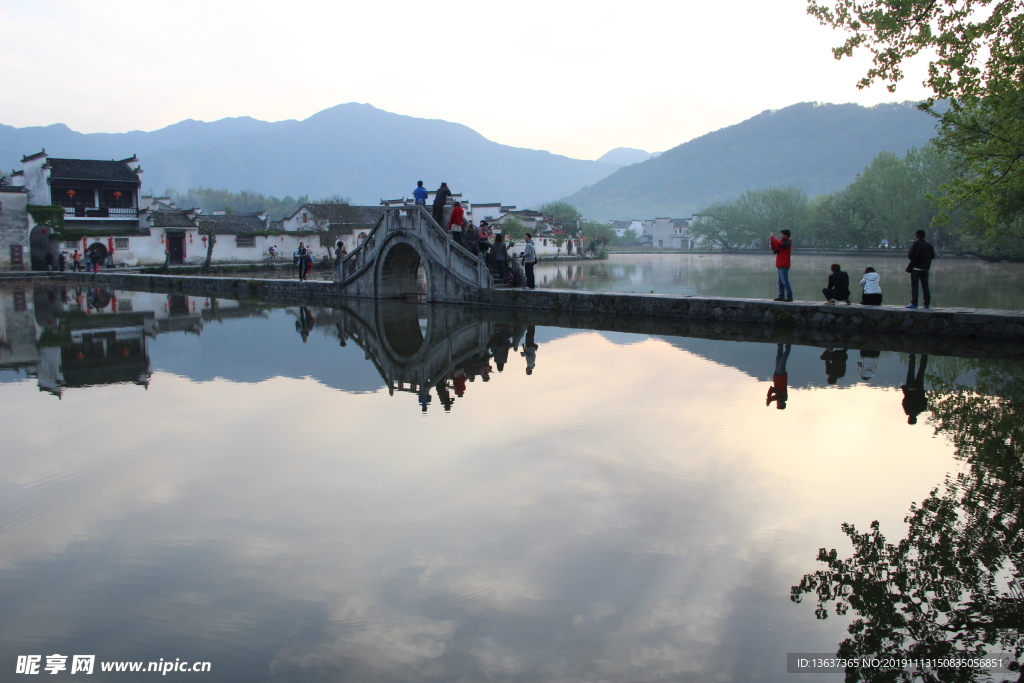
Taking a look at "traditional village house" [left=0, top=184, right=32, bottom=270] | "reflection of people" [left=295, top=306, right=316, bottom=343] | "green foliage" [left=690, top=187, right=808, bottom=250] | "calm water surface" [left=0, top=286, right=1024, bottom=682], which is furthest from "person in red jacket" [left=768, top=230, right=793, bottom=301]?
"green foliage" [left=690, top=187, right=808, bottom=250]

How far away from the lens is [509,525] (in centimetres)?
547

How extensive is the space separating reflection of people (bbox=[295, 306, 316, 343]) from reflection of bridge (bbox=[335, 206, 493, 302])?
2974mm

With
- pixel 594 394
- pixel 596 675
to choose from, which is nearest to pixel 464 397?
pixel 594 394

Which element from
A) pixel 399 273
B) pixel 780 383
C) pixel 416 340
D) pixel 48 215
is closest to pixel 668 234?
pixel 48 215

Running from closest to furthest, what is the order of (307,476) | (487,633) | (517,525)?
(487,633), (517,525), (307,476)

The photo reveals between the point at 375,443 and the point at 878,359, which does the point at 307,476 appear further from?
the point at 878,359

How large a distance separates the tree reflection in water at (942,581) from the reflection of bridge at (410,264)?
1596 cm

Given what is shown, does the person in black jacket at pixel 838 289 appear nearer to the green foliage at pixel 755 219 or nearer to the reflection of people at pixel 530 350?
the reflection of people at pixel 530 350

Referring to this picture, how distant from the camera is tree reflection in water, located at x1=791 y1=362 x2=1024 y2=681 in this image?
4031 mm

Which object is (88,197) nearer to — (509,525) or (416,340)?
(416,340)

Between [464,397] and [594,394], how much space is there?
67.8 inches

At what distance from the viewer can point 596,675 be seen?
376 centimetres

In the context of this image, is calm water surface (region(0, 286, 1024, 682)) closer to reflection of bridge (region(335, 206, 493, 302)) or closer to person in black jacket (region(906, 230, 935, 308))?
person in black jacket (region(906, 230, 935, 308))

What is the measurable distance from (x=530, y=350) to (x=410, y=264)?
12.3 meters
